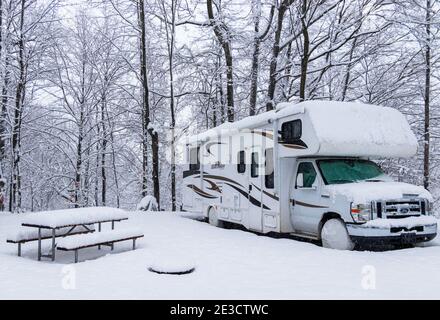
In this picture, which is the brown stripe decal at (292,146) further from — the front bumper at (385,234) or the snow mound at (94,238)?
the snow mound at (94,238)

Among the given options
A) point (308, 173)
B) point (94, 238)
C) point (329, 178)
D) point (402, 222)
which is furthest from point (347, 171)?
point (94, 238)

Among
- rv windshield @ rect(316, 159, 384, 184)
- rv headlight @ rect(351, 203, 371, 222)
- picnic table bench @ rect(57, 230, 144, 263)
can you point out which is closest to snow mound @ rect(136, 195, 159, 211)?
picnic table bench @ rect(57, 230, 144, 263)

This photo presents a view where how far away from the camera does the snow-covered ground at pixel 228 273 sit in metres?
5.73

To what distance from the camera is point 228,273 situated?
6938 millimetres

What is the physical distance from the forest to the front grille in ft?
32.2

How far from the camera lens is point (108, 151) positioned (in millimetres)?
24656

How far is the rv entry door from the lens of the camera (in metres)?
11.4

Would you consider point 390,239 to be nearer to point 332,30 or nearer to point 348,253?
point 348,253

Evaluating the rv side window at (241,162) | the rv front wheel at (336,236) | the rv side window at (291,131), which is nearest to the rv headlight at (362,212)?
the rv front wheel at (336,236)

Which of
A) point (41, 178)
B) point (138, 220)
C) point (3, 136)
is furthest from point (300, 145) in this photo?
point (41, 178)

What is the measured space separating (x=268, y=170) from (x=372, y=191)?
9.63ft

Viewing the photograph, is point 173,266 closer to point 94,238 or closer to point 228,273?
point 228,273

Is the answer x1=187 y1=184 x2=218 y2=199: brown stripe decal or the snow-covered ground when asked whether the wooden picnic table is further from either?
A: x1=187 y1=184 x2=218 y2=199: brown stripe decal

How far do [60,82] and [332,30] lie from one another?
13.6 metres
